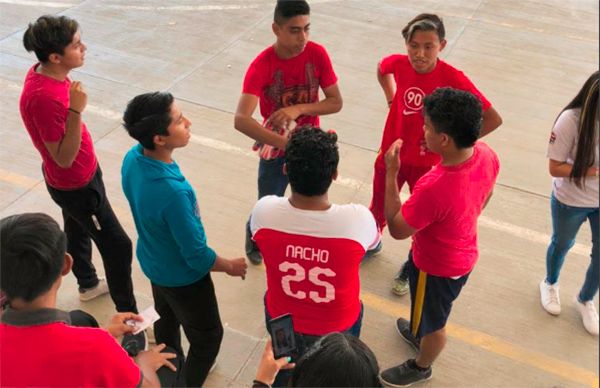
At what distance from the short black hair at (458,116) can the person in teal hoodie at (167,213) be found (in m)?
1.27

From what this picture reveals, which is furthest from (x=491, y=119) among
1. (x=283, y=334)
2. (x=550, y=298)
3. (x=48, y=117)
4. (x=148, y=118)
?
(x=48, y=117)

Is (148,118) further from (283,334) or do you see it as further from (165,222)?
(283,334)

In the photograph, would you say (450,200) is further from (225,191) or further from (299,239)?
(225,191)

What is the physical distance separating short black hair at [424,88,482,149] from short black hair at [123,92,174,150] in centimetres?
132

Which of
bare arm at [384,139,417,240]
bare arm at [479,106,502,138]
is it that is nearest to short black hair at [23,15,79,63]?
bare arm at [384,139,417,240]

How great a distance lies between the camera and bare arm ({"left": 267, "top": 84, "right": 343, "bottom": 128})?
140 inches

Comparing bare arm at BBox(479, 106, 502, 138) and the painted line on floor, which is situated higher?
bare arm at BBox(479, 106, 502, 138)

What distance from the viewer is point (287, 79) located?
3688 mm

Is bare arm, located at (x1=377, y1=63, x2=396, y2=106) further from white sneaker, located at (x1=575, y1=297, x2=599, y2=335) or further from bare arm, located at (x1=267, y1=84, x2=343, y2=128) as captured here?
white sneaker, located at (x1=575, y1=297, x2=599, y2=335)

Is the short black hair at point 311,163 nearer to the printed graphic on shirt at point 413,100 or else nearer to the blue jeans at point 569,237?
the printed graphic on shirt at point 413,100

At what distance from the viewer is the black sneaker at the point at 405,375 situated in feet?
11.5

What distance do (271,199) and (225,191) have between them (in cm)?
281

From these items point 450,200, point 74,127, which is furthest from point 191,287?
point 450,200

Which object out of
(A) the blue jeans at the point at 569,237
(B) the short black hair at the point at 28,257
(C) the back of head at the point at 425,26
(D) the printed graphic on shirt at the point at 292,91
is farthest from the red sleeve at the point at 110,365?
(A) the blue jeans at the point at 569,237
